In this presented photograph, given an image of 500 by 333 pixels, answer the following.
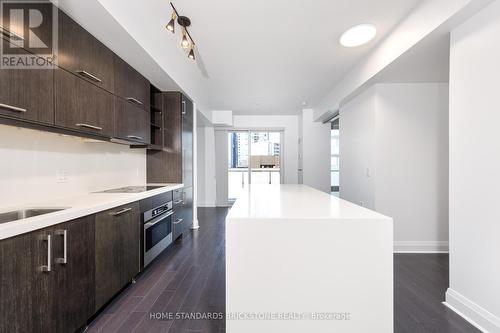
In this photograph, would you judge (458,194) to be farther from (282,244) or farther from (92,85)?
(92,85)

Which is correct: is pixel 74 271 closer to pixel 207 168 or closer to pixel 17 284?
pixel 17 284

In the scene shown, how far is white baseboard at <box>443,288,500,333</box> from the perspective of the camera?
5.15 ft

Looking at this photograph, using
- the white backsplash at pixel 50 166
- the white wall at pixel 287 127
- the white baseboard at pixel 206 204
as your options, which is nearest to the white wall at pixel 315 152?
the white wall at pixel 287 127

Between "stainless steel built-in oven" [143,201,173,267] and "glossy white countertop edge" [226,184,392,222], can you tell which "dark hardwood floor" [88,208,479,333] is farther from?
"glossy white countertop edge" [226,184,392,222]

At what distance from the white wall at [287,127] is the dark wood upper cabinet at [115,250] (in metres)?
4.93

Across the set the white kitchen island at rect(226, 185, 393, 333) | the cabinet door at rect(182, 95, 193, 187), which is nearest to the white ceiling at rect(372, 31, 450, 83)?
the white kitchen island at rect(226, 185, 393, 333)

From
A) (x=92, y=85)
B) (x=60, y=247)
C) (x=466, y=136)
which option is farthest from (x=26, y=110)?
(x=466, y=136)

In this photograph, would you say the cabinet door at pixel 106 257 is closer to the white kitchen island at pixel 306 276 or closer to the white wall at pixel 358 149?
the white kitchen island at pixel 306 276

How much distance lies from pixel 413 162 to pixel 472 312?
1877 millimetres

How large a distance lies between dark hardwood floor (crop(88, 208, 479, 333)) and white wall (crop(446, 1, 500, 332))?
0.26m

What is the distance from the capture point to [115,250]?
74.4 inches

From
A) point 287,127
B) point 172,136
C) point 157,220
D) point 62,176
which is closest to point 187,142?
point 172,136

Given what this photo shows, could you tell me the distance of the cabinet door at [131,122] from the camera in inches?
89.8

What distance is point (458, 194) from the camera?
185 cm
